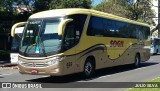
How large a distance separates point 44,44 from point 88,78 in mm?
2989

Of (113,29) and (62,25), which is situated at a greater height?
(62,25)

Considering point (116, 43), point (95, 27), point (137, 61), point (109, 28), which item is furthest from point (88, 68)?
point (137, 61)

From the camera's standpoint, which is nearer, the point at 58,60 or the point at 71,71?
the point at 58,60

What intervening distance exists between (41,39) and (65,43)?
3.33 ft

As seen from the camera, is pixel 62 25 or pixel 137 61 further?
pixel 137 61

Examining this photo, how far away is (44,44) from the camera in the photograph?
47.8 ft

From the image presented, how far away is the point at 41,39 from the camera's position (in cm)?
1473

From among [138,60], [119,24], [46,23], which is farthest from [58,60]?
[138,60]

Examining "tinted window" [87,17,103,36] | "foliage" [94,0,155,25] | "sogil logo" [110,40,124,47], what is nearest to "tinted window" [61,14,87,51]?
"tinted window" [87,17,103,36]

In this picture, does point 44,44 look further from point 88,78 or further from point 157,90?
point 157,90

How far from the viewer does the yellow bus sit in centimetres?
1441

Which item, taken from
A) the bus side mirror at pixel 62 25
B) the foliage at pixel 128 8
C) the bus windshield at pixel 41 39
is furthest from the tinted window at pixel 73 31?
the foliage at pixel 128 8

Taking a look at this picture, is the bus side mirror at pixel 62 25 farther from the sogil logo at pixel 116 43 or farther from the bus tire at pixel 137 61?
the bus tire at pixel 137 61

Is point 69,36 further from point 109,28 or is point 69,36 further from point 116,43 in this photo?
point 116,43
